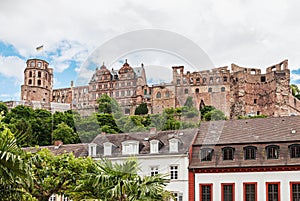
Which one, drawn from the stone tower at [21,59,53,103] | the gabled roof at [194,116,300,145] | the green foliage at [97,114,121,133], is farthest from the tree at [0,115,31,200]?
the stone tower at [21,59,53,103]

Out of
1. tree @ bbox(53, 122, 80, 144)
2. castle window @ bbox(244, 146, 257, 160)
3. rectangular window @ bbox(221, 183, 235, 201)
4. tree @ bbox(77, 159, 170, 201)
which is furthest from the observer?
tree @ bbox(53, 122, 80, 144)

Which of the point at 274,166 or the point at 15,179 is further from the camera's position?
the point at 274,166

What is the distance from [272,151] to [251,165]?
2232mm

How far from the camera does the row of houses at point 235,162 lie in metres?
45.8

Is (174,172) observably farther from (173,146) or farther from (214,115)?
(214,115)

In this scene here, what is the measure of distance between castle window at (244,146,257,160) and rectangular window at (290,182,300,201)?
13.5 feet

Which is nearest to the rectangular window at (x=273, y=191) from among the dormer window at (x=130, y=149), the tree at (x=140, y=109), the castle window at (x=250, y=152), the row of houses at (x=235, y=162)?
the row of houses at (x=235, y=162)

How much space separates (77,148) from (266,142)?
2006 cm

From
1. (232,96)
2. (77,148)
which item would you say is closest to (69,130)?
(77,148)

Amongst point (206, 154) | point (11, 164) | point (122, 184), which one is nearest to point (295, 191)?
point (206, 154)

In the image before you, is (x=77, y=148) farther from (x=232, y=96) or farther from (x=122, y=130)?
(x=232, y=96)

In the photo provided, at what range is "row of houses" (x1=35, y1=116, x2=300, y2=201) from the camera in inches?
1802

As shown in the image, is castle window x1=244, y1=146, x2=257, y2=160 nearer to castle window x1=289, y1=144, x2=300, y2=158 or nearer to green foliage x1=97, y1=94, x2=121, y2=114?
castle window x1=289, y1=144, x2=300, y2=158

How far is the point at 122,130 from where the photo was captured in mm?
19375
